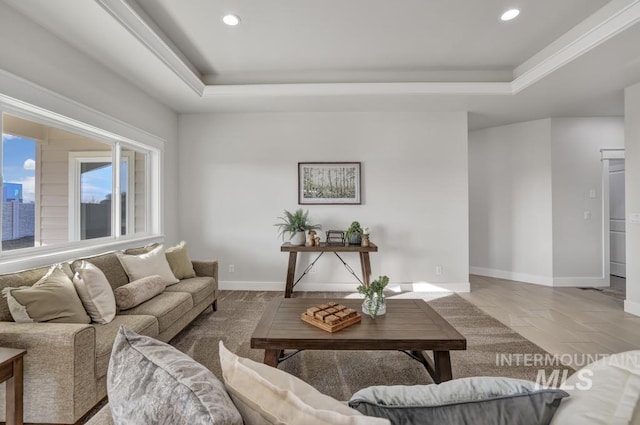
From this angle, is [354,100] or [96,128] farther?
[354,100]

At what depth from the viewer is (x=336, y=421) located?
551mm

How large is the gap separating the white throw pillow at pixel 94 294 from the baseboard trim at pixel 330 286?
7.15 feet

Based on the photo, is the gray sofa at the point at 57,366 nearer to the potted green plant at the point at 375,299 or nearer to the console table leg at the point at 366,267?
the potted green plant at the point at 375,299

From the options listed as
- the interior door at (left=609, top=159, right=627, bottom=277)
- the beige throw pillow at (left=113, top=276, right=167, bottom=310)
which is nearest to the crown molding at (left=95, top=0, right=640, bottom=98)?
the beige throw pillow at (left=113, top=276, right=167, bottom=310)

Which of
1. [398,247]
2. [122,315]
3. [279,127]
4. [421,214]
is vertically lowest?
[122,315]

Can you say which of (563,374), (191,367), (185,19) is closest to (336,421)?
(191,367)

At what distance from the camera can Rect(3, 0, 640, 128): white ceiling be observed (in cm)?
237

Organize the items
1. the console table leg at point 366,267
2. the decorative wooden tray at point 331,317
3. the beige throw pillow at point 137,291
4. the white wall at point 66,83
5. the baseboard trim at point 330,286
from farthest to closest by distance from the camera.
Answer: the baseboard trim at point 330,286 → the console table leg at point 366,267 → the beige throw pillow at point 137,291 → the white wall at point 66,83 → the decorative wooden tray at point 331,317

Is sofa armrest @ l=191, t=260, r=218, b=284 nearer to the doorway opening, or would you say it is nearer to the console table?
the console table

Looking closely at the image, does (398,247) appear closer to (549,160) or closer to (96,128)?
(549,160)

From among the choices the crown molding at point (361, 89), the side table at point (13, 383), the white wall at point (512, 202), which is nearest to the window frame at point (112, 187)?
the crown molding at point (361, 89)

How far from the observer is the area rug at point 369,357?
1999 millimetres

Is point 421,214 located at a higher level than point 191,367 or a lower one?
higher

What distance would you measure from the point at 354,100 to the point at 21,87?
3.09 meters
